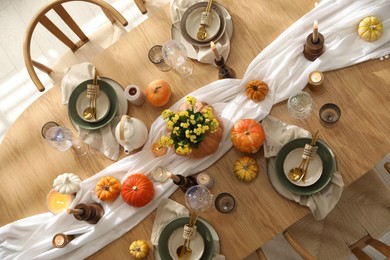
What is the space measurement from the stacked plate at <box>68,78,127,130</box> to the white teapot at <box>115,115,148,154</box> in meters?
0.15

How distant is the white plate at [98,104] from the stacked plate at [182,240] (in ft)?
1.91

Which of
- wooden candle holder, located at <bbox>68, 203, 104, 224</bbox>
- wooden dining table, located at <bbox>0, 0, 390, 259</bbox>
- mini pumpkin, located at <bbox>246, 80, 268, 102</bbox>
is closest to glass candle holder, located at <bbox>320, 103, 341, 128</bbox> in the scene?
wooden dining table, located at <bbox>0, 0, 390, 259</bbox>

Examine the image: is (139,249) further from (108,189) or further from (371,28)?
(371,28)

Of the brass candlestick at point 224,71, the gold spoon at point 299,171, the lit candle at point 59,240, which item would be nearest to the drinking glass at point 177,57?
the brass candlestick at point 224,71

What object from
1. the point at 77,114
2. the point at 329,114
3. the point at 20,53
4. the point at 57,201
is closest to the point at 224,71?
the point at 329,114

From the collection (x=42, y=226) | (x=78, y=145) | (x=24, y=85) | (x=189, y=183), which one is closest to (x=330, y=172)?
(x=189, y=183)

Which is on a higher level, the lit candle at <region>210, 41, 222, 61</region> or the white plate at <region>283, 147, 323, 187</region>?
the lit candle at <region>210, 41, 222, 61</region>

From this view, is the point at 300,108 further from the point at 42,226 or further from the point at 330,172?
the point at 42,226

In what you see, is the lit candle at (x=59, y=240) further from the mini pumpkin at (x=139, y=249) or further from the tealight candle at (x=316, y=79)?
the tealight candle at (x=316, y=79)

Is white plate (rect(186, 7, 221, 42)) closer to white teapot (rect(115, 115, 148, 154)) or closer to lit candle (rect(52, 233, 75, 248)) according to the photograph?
white teapot (rect(115, 115, 148, 154))

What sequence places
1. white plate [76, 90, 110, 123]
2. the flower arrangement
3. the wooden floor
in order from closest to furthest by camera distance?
1. the flower arrangement
2. white plate [76, 90, 110, 123]
3. the wooden floor

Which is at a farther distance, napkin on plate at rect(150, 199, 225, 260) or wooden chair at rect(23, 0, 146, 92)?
wooden chair at rect(23, 0, 146, 92)

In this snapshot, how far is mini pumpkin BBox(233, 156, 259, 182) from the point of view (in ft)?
5.56

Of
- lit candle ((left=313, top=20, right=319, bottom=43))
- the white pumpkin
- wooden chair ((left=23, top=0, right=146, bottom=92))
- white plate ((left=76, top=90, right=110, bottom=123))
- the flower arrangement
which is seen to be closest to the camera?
the flower arrangement
